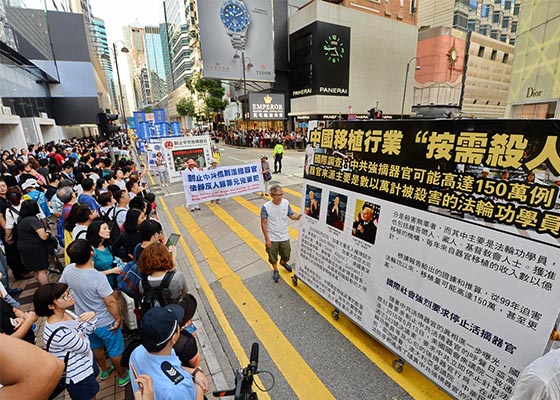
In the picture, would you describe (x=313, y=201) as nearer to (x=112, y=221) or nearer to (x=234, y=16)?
(x=112, y=221)

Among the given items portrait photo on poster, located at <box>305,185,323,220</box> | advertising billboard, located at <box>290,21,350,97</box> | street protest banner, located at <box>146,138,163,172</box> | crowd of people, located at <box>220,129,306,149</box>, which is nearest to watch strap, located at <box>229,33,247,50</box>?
advertising billboard, located at <box>290,21,350,97</box>

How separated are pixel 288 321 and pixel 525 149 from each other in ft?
11.7

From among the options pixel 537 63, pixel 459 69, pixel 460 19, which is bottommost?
pixel 537 63

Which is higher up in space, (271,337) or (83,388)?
(83,388)

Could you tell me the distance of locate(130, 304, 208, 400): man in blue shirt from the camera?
162 centimetres

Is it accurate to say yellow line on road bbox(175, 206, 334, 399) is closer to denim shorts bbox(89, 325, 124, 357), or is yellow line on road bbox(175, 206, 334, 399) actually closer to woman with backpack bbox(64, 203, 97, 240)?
denim shorts bbox(89, 325, 124, 357)

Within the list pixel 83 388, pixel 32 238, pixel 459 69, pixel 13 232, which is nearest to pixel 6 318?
pixel 83 388

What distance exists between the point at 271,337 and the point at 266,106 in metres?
30.6

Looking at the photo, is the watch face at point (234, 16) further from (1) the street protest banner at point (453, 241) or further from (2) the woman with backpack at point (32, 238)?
(1) the street protest banner at point (453, 241)

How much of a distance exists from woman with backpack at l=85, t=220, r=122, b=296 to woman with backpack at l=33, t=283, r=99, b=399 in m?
0.96

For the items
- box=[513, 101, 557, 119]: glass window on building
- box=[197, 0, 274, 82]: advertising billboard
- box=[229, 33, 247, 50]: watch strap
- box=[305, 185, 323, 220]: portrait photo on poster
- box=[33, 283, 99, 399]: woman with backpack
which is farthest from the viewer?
box=[229, 33, 247, 50]: watch strap

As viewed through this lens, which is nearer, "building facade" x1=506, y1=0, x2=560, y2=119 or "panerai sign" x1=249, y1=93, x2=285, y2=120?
"building facade" x1=506, y1=0, x2=560, y2=119

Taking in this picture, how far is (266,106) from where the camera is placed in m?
31.6

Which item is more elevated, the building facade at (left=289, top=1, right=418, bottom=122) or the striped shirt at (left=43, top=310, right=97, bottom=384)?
the building facade at (left=289, top=1, right=418, bottom=122)
